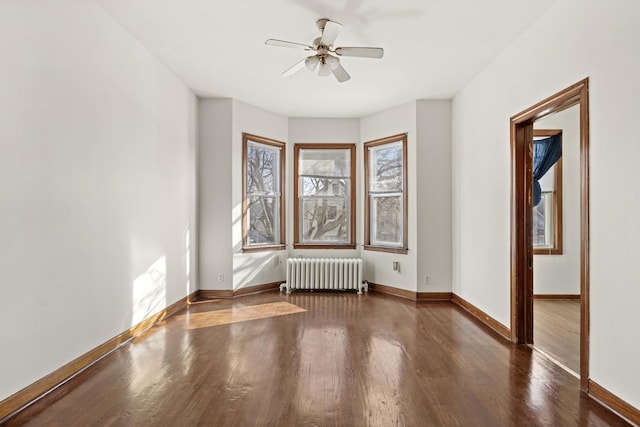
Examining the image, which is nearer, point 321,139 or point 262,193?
point 262,193

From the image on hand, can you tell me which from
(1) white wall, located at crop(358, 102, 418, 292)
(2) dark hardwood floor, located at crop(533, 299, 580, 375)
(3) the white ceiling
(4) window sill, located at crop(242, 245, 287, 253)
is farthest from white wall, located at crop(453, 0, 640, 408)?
(4) window sill, located at crop(242, 245, 287, 253)

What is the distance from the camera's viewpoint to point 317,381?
8.93ft

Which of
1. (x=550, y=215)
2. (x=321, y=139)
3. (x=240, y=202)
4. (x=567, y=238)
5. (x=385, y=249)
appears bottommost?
(x=385, y=249)

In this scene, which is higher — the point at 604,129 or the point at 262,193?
the point at 604,129

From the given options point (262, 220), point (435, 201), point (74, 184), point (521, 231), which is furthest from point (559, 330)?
point (74, 184)

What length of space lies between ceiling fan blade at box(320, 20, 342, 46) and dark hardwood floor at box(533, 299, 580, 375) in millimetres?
3196

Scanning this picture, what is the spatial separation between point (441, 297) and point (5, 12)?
17.4 ft

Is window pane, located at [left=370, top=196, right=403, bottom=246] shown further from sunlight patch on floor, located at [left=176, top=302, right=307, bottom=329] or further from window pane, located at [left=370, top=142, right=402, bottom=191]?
sunlight patch on floor, located at [left=176, top=302, right=307, bottom=329]

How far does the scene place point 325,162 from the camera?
635cm

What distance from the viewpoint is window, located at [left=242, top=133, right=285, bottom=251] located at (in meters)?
5.70

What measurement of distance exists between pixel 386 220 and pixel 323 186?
3.88 ft

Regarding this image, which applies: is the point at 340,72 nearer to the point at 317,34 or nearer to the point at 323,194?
the point at 317,34

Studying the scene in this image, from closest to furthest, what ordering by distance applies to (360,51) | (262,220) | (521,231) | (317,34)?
(360,51) < (317,34) < (521,231) < (262,220)

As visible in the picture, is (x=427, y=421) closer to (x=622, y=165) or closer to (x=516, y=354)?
(x=516, y=354)
